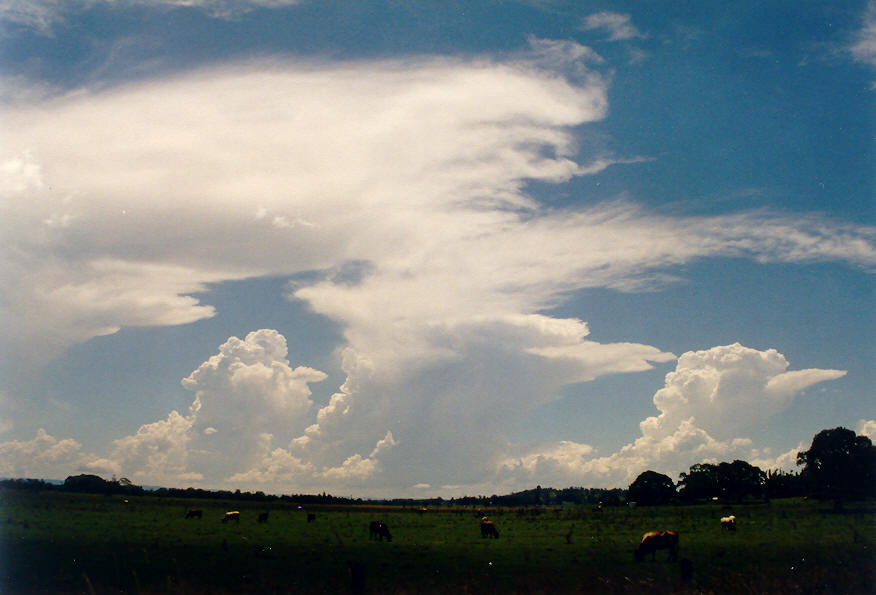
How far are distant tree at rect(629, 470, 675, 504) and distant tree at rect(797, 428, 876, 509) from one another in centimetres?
3161

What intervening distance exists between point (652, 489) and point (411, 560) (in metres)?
96.2

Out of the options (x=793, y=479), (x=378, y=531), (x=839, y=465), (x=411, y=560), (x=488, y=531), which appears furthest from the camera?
(x=793, y=479)

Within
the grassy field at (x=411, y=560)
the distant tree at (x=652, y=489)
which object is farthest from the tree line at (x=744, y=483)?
the grassy field at (x=411, y=560)

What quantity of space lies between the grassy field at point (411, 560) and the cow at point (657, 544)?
629 mm

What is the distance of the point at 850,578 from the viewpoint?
29906 mm

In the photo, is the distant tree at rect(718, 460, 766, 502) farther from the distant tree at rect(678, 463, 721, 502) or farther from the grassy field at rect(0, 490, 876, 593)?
the grassy field at rect(0, 490, 876, 593)

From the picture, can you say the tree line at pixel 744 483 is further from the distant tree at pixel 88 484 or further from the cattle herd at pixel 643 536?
the cattle herd at pixel 643 536

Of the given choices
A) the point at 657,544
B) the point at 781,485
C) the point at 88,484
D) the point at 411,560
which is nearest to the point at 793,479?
the point at 781,485

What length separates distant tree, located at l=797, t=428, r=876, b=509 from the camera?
8269cm

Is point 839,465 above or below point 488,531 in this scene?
above

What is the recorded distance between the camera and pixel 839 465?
282 feet

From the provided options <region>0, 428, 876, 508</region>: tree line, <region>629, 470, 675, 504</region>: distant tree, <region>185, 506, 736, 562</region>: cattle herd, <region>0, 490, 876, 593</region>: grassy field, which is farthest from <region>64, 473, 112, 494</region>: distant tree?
<region>629, 470, 675, 504</region>: distant tree

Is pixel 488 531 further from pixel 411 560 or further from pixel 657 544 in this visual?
pixel 411 560

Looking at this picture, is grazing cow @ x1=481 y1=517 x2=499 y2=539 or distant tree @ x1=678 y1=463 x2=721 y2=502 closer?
grazing cow @ x1=481 y1=517 x2=499 y2=539
